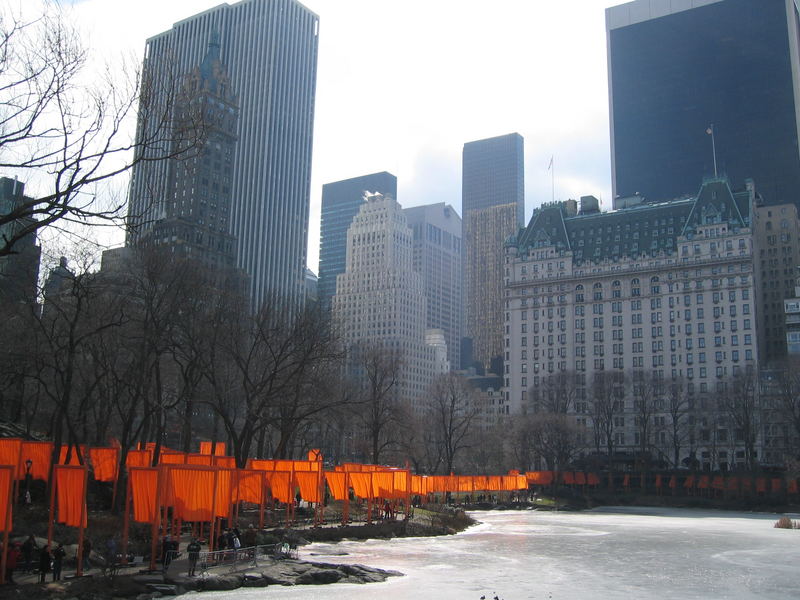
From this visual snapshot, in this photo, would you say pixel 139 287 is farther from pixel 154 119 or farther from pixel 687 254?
pixel 687 254

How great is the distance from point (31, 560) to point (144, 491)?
5234 mm

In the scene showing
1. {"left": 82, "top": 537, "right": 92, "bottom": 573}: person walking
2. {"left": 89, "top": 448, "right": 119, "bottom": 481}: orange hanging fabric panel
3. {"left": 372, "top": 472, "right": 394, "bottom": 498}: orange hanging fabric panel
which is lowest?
{"left": 82, "top": 537, "right": 92, "bottom": 573}: person walking

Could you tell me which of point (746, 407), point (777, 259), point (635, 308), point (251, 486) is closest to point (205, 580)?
point (251, 486)

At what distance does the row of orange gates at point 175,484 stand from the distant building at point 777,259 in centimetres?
15116

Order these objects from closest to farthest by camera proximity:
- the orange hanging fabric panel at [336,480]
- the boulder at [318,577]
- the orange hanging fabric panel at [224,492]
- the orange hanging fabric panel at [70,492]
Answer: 1. the orange hanging fabric panel at [70,492]
2. the boulder at [318,577]
3. the orange hanging fabric panel at [224,492]
4. the orange hanging fabric panel at [336,480]

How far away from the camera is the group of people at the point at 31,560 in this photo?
29.6 m

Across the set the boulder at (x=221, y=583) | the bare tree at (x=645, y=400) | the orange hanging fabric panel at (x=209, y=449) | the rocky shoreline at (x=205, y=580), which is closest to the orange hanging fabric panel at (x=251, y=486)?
the rocky shoreline at (x=205, y=580)

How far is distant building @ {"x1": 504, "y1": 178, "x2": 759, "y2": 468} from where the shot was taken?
14525cm

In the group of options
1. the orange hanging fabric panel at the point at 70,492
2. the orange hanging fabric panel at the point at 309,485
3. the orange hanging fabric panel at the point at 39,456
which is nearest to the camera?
the orange hanging fabric panel at the point at 70,492

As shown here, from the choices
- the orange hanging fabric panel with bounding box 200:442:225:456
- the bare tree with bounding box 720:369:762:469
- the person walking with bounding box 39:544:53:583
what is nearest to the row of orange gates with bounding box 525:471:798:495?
the bare tree with bounding box 720:369:762:469

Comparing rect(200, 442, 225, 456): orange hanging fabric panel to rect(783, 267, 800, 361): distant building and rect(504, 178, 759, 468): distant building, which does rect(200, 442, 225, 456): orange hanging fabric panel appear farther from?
rect(783, 267, 800, 361): distant building

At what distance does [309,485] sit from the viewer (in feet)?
174

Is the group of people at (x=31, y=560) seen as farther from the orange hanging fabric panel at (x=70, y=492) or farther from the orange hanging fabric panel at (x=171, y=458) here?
the orange hanging fabric panel at (x=171, y=458)

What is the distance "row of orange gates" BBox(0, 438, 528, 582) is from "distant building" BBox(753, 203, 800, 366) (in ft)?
496
